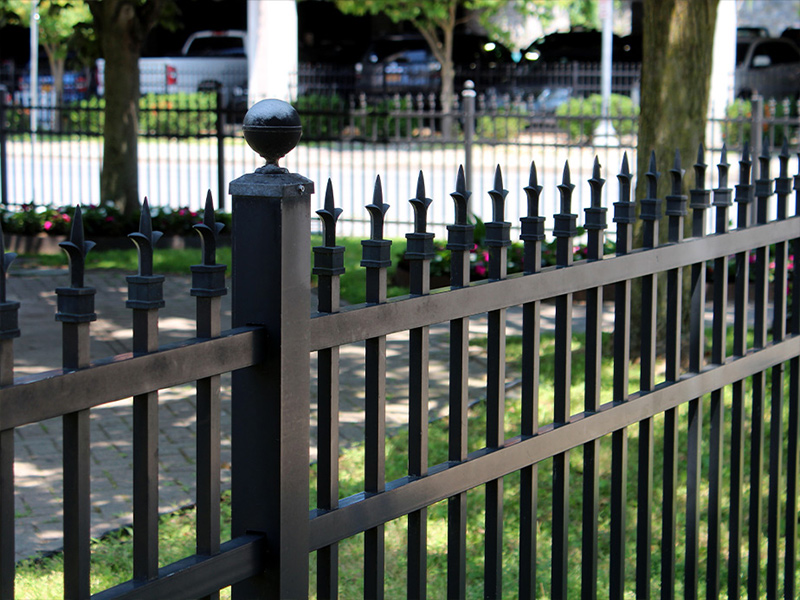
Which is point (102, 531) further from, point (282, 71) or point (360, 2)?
A: point (360, 2)

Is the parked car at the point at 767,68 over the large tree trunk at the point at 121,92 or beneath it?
over

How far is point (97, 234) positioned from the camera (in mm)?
12516

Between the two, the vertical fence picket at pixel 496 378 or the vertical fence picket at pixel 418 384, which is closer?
the vertical fence picket at pixel 418 384

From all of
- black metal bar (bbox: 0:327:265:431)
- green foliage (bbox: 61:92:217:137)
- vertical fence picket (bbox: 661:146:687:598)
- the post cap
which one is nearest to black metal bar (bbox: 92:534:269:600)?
black metal bar (bbox: 0:327:265:431)

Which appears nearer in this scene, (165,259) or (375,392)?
(375,392)

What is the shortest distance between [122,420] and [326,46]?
27.0 metres

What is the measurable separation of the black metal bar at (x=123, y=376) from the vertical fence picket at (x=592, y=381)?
1.08 meters

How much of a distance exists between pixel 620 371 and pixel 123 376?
1.47m

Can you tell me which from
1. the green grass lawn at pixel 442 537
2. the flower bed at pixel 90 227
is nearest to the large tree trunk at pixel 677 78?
the green grass lawn at pixel 442 537

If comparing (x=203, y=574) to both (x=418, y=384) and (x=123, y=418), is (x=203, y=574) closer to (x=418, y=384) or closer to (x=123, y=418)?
(x=418, y=384)

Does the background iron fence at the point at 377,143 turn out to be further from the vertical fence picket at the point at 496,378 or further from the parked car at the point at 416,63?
the vertical fence picket at the point at 496,378

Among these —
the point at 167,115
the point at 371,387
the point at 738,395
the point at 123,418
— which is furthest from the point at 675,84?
the point at 167,115

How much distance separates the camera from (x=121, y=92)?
13617 mm

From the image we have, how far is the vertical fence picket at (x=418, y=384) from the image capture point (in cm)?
224
